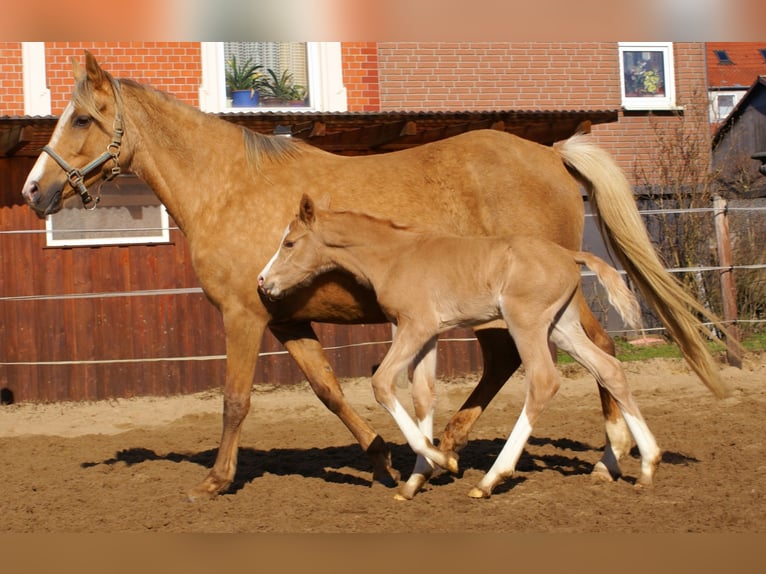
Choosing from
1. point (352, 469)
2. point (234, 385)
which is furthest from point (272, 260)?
point (352, 469)

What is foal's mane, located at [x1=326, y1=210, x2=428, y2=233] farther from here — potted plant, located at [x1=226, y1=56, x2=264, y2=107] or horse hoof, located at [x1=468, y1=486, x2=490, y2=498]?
potted plant, located at [x1=226, y1=56, x2=264, y2=107]

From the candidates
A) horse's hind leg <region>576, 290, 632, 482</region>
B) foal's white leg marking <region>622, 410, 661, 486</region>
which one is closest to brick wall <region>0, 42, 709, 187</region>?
horse's hind leg <region>576, 290, 632, 482</region>

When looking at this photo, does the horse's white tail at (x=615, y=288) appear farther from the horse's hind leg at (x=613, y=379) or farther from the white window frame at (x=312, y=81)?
the white window frame at (x=312, y=81)

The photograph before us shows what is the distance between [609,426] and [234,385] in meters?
2.21

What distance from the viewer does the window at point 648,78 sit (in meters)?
14.0

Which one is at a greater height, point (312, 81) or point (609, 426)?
point (312, 81)

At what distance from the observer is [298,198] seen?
532cm

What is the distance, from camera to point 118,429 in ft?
27.5

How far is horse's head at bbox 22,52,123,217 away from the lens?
5082 mm

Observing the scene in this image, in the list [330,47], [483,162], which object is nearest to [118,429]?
[483,162]

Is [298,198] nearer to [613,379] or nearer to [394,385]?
[394,385]

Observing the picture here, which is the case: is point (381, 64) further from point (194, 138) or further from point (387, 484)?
point (387, 484)

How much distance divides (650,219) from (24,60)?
29.0 ft

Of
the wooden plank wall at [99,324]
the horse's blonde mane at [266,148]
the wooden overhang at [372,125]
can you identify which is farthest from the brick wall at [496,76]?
the horse's blonde mane at [266,148]
